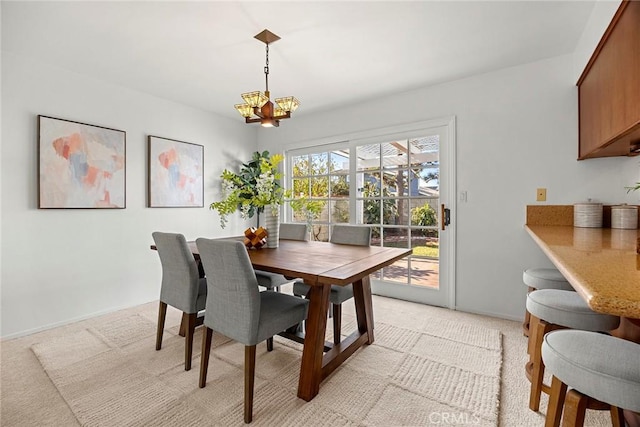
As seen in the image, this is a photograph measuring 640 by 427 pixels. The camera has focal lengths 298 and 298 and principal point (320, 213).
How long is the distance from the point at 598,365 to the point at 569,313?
23.3 inches

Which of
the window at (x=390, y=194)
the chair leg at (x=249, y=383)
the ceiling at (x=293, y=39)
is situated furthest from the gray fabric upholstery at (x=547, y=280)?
the chair leg at (x=249, y=383)

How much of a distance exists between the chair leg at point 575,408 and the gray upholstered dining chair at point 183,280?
1.96 m

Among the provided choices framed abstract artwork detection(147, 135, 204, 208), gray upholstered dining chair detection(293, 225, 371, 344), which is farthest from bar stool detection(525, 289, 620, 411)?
framed abstract artwork detection(147, 135, 204, 208)

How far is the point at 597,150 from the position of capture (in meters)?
2.07

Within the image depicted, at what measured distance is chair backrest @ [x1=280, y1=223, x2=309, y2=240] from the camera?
312 centimetres

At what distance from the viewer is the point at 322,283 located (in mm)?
1499

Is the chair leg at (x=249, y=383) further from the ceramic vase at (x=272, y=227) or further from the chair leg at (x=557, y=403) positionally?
the chair leg at (x=557, y=403)

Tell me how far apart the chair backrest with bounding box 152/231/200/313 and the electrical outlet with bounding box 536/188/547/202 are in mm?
2908

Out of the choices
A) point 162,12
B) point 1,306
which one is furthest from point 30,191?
point 162,12

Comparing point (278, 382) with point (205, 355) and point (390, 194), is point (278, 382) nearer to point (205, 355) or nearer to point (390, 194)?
point (205, 355)

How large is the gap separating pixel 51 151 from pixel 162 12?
1712 mm

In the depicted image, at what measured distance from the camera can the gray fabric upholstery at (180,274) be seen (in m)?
2.00

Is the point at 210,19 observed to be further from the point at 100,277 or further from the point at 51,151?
the point at 100,277
